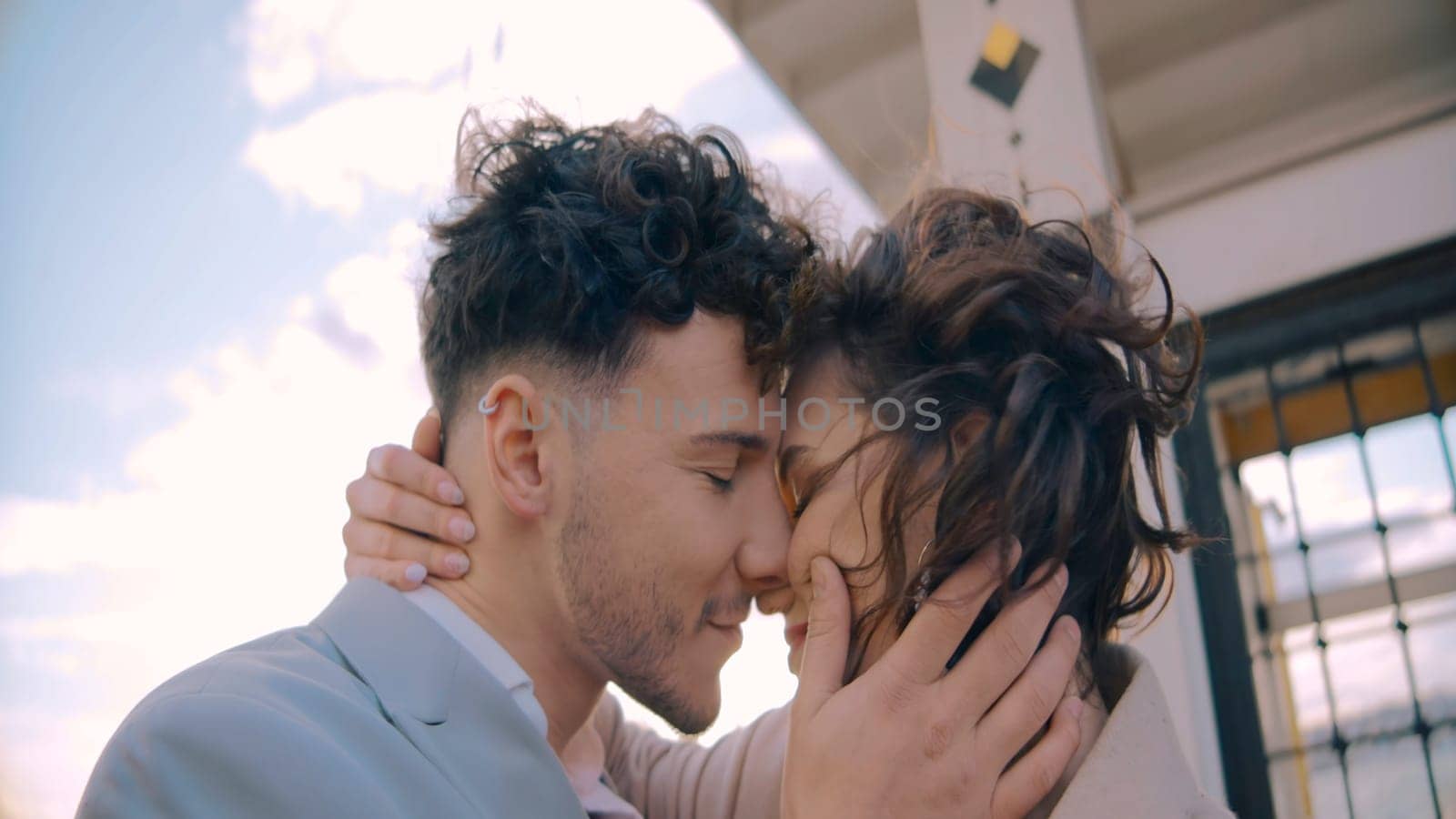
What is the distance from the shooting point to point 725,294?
1.75 meters

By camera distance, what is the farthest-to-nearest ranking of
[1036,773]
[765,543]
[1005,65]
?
[1005,65] → [765,543] → [1036,773]

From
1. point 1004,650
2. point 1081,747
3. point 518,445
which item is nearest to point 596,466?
point 518,445

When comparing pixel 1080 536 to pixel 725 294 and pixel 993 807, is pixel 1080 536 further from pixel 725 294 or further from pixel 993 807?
pixel 725 294

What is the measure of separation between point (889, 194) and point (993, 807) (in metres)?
1.77

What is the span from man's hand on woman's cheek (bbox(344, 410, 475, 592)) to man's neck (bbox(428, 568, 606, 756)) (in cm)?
3

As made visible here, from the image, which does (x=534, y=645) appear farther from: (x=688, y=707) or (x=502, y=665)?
(x=688, y=707)

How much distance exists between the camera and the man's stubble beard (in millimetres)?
1670

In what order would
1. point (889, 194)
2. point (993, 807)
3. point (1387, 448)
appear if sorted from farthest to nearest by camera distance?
point (889, 194) → point (1387, 448) → point (993, 807)

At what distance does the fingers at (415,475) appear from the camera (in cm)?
169

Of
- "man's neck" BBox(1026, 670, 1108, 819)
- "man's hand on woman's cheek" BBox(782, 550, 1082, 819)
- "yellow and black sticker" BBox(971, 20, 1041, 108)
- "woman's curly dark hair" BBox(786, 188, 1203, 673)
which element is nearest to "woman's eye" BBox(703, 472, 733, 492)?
"woman's curly dark hair" BBox(786, 188, 1203, 673)

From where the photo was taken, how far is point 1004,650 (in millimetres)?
1368

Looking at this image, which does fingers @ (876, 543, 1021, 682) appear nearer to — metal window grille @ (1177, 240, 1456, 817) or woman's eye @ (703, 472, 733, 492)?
woman's eye @ (703, 472, 733, 492)

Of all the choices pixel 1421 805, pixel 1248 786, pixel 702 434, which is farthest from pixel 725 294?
pixel 1421 805

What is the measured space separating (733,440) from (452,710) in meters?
0.55
